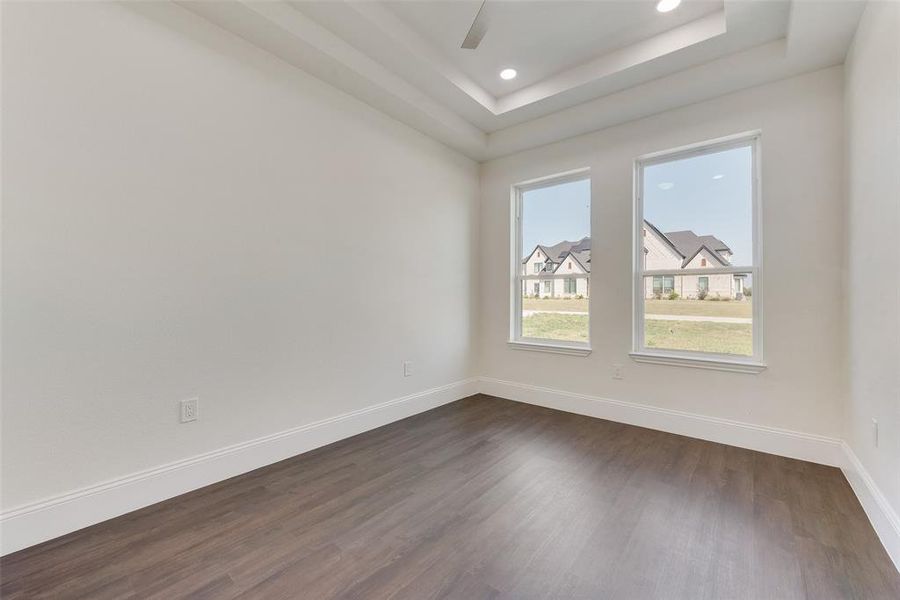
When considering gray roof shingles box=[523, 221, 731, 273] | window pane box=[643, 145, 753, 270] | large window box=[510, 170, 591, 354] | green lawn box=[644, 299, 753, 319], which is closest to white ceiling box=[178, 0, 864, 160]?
window pane box=[643, 145, 753, 270]

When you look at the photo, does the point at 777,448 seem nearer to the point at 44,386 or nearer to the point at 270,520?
the point at 270,520

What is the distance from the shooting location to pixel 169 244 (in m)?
2.07

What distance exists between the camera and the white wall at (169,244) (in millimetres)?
1675

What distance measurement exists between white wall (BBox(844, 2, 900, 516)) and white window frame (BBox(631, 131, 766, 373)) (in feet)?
1.66

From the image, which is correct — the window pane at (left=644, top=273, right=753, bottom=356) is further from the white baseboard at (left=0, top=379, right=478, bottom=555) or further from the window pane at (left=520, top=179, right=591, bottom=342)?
the white baseboard at (left=0, top=379, right=478, bottom=555)

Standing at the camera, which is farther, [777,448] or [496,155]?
[496,155]

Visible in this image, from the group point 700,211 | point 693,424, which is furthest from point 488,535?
point 700,211

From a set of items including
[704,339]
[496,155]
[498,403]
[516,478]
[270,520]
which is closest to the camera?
[270,520]

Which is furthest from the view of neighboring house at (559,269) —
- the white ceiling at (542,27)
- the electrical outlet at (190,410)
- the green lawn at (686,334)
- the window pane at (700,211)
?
the electrical outlet at (190,410)

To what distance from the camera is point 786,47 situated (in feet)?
7.95

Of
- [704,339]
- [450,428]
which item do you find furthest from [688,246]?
[450,428]

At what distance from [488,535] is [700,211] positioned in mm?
3031

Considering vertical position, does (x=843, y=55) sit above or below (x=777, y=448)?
above

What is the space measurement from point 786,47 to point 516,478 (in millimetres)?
3328
